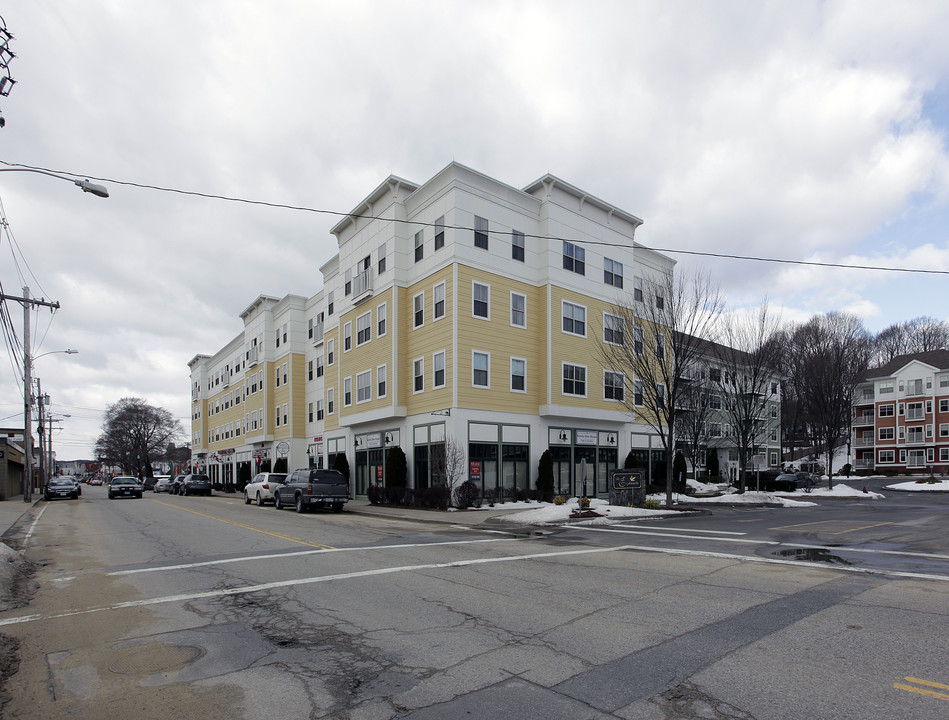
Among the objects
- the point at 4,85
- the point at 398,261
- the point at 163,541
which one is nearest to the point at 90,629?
the point at 163,541

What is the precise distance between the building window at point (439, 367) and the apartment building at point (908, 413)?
53256 millimetres

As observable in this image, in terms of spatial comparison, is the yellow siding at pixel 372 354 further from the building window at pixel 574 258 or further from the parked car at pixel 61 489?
the parked car at pixel 61 489

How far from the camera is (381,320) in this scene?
108ft

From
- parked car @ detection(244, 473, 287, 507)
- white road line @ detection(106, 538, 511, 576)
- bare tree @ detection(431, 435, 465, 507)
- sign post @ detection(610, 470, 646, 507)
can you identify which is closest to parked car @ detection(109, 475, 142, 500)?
parked car @ detection(244, 473, 287, 507)

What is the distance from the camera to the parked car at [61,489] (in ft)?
142

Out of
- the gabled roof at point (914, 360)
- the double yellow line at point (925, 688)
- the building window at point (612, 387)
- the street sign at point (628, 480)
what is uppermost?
the gabled roof at point (914, 360)

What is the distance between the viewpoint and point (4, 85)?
1252cm

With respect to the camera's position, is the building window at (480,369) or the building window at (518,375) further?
the building window at (518,375)

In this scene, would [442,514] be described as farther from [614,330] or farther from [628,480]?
[614,330]

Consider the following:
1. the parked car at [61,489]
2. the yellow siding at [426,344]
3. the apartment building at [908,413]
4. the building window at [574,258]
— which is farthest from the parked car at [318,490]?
the apartment building at [908,413]

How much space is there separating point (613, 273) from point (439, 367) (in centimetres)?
1231

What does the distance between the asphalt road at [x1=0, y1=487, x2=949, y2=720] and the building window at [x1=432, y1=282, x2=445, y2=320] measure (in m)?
16.8

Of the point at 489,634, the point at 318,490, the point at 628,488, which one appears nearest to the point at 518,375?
the point at 628,488

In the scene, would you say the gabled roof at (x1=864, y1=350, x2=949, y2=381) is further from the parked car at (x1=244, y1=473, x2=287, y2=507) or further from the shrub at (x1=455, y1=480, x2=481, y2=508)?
the parked car at (x1=244, y1=473, x2=287, y2=507)
